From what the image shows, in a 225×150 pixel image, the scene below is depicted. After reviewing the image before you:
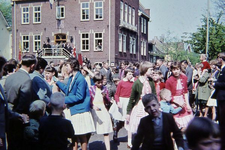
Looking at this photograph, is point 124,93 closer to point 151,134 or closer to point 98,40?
point 151,134

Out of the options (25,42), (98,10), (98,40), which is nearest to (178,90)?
(98,40)

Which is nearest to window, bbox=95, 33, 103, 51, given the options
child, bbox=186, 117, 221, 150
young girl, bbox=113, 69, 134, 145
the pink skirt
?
young girl, bbox=113, 69, 134, 145

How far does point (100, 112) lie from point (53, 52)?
2520 centimetres

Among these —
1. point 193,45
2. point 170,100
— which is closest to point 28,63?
point 170,100

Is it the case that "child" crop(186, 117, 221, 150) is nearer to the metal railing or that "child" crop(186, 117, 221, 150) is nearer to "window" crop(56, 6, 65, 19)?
the metal railing

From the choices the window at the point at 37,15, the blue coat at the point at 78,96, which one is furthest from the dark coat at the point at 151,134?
the window at the point at 37,15

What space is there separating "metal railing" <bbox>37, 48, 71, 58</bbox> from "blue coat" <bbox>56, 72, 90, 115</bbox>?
2488 centimetres

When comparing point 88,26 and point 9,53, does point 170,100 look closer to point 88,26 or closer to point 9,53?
point 88,26

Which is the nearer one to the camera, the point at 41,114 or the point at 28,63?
the point at 41,114

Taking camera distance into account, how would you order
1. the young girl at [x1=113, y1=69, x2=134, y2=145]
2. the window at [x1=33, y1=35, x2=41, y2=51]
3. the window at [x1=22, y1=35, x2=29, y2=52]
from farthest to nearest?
the window at [x1=22, y1=35, x2=29, y2=52] < the window at [x1=33, y1=35, x2=41, y2=51] < the young girl at [x1=113, y1=69, x2=134, y2=145]

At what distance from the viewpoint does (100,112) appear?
659cm

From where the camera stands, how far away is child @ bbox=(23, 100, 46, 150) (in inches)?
162

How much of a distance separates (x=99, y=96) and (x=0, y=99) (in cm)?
325

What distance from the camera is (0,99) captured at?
3797mm
